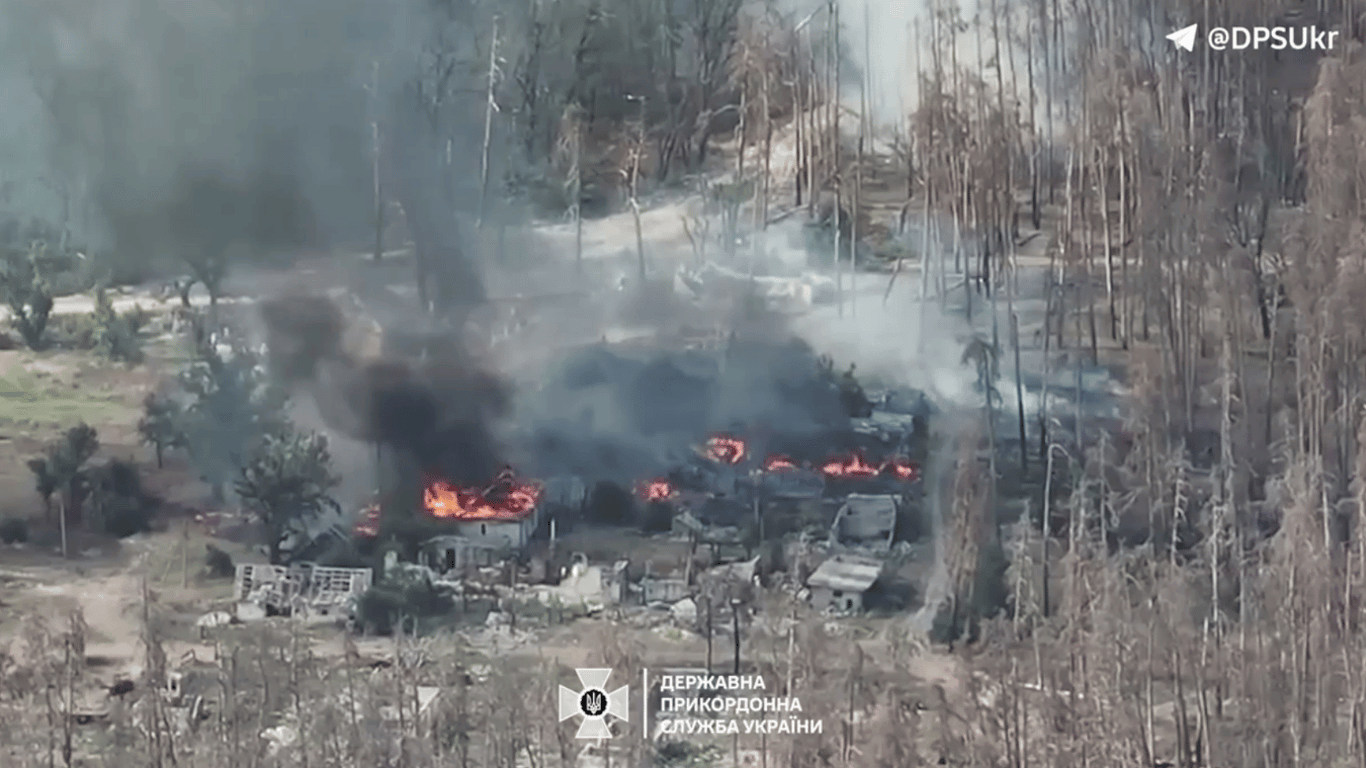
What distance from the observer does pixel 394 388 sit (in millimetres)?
5527

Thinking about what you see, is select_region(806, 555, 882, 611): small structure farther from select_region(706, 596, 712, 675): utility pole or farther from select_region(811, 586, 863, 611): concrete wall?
select_region(706, 596, 712, 675): utility pole

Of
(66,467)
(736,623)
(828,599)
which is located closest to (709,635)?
(736,623)

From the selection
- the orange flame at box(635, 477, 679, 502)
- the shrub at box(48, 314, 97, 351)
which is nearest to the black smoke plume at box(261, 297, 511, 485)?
the orange flame at box(635, 477, 679, 502)

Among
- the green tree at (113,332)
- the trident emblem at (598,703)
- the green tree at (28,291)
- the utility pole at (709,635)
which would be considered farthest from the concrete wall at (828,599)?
the green tree at (28,291)

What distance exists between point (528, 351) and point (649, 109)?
90 cm

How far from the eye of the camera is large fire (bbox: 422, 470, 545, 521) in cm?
552

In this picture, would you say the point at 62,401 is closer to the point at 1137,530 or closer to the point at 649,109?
the point at 649,109

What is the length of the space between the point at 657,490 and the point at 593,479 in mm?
215

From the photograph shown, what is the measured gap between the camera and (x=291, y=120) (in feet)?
18.0

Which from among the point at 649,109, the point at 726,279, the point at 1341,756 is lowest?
the point at 1341,756

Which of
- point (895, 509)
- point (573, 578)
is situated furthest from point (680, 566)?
point (895, 509)

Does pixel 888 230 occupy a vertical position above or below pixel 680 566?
above

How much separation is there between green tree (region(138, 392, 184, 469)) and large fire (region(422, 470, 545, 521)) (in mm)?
845

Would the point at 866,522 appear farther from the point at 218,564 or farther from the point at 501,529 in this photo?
the point at 218,564
